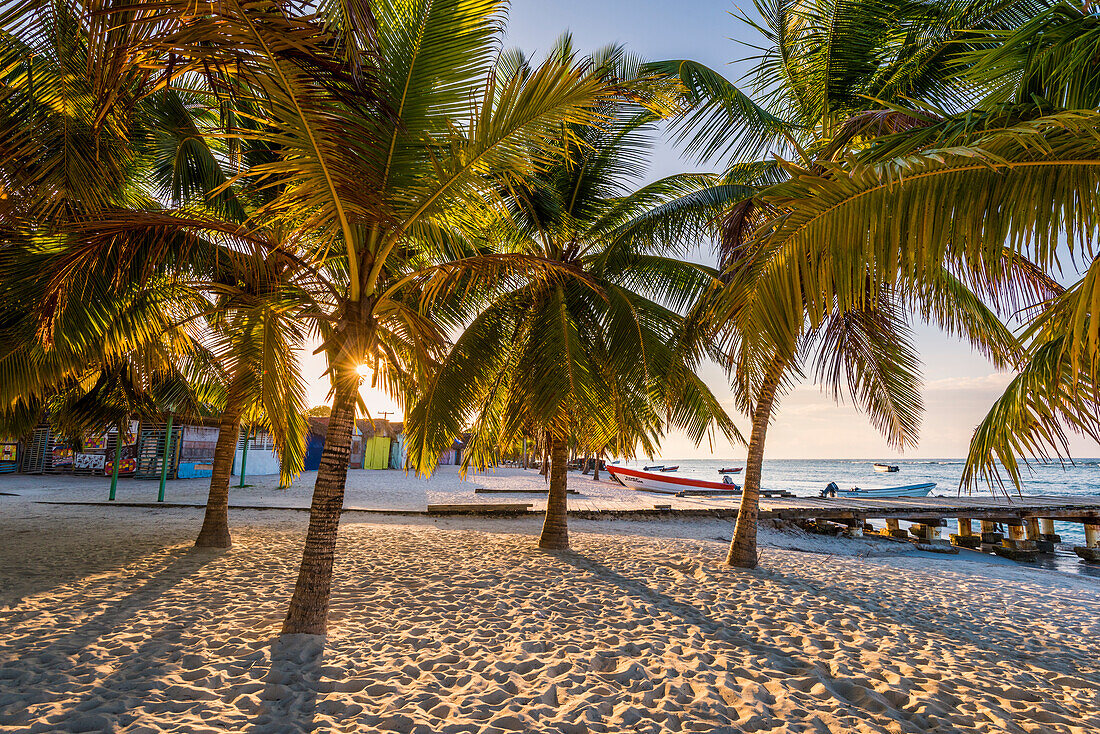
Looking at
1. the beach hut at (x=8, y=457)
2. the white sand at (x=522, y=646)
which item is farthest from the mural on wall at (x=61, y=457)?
the white sand at (x=522, y=646)

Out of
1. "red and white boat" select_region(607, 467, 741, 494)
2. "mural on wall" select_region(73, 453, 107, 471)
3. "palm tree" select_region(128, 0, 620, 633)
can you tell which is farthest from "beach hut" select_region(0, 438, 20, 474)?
"red and white boat" select_region(607, 467, 741, 494)

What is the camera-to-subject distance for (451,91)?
3.87 m

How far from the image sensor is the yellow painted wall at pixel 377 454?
30.7 metres

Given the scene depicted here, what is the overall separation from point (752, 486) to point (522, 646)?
4.66m

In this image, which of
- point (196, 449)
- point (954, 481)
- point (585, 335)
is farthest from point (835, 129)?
point (954, 481)

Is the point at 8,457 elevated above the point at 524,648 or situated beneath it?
situated beneath

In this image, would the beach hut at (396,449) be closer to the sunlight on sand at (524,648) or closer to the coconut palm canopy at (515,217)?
the coconut palm canopy at (515,217)

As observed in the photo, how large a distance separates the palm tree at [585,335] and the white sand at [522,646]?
1.97 metres

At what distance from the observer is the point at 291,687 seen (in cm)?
346

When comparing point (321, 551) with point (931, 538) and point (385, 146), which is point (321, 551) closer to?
point (385, 146)

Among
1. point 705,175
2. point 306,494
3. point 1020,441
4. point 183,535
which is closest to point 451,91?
point 1020,441

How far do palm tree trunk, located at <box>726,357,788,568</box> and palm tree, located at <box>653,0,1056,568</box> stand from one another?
0.02m

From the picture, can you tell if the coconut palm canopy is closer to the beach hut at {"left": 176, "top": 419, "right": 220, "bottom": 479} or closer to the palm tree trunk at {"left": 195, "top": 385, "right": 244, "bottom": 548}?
the palm tree trunk at {"left": 195, "top": 385, "right": 244, "bottom": 548}

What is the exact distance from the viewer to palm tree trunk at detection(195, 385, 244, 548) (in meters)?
7.26
